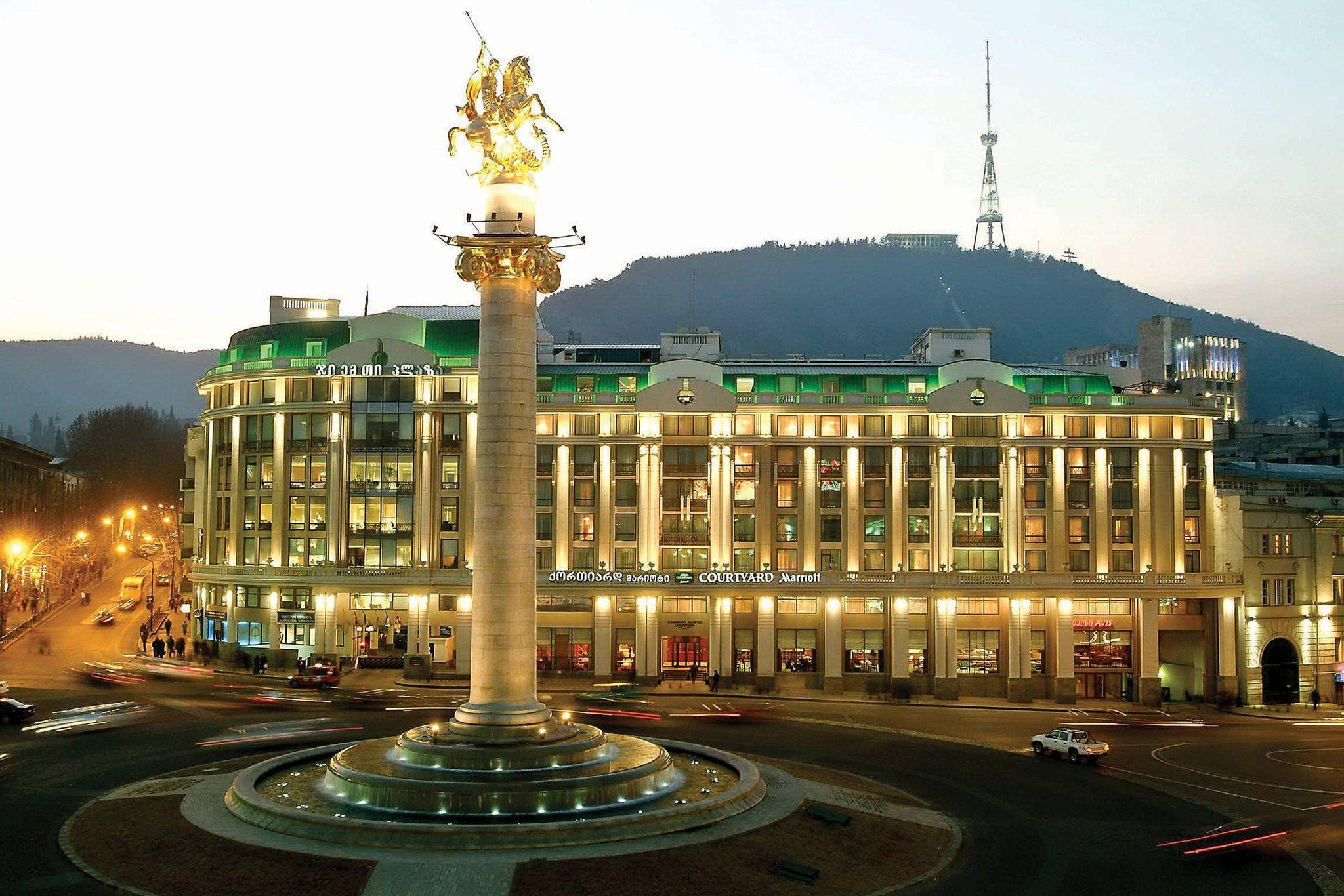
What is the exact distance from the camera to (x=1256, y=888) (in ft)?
122

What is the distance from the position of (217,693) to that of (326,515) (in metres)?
23.6

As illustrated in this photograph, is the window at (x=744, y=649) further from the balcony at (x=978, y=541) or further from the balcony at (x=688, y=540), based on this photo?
the balcony at (x=978, y=541)

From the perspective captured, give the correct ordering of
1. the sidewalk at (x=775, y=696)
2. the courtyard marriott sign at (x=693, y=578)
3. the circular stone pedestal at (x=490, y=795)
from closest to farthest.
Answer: the circular stone pedestal at (x=490, y=795) → the sidewalk at (x=775, y=696) → the courtyard marriott sign at (x=693, y=578)

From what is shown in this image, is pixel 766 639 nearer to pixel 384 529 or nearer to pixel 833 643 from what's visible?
pixel 833 643

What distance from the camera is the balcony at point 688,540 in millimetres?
96625

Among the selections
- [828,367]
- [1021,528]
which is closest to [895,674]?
[1021,528]

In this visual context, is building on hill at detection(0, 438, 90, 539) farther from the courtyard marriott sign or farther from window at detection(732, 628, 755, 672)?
window at detection(732, 628, 755, 672)

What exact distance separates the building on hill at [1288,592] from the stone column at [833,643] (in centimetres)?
3181

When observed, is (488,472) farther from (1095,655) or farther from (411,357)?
(1095,655)

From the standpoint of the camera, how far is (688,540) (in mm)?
96688

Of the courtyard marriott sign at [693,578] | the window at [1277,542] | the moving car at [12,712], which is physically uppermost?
the window at [1277,542]

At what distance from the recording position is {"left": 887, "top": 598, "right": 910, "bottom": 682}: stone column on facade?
9369 centimetres

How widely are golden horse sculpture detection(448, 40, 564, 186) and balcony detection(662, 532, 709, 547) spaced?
5328cm

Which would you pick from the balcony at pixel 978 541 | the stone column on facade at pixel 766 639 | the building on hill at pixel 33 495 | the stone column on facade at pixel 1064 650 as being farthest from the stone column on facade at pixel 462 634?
the building on hill at pixel 33 495
